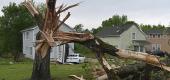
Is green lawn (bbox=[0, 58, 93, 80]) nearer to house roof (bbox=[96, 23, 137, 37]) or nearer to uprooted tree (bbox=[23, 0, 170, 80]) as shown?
uprooted tree (bbox=[23, 0, 170, 80])

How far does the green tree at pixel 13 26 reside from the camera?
2584 inches

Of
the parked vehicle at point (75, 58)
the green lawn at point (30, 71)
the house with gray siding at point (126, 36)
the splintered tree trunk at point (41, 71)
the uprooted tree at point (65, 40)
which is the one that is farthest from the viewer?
the house with gray siding at point (126, 36)

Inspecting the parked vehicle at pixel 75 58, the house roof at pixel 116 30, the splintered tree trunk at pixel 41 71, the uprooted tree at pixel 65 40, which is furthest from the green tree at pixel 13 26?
the uprooted tree at pixel 65 40

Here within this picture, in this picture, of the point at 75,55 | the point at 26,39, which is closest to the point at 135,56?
the point at 75,55

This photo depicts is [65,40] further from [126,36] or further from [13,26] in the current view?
[126,36]

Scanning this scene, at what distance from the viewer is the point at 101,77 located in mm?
9805

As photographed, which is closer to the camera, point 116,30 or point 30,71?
point 30,71

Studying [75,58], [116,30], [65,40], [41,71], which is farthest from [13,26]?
[65,40]

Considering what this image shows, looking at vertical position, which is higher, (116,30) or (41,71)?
(116,30)

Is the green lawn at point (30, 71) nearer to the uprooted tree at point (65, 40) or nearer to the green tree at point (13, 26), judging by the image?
the uprooted tree at point (65, 40)

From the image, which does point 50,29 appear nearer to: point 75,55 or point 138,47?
point 75,55

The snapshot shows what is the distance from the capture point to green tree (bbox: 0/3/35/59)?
215 feet

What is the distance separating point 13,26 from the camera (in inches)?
2601

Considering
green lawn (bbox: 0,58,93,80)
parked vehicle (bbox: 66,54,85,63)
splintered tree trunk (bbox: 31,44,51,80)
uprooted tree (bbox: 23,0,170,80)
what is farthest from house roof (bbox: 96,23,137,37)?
uprooted tree (bbox: 23,0,170,80)
